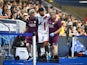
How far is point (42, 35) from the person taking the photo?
8.64m

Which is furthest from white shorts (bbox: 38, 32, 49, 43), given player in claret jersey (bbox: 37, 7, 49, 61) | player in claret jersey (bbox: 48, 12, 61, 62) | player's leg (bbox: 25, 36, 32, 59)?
player's leg (bbox: 25, 36, 32, 59)

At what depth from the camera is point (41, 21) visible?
343 inches

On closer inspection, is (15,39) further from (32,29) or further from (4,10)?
(4,10)

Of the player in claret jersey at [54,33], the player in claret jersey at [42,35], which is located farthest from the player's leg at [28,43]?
the player in claret jersey at [54,33]

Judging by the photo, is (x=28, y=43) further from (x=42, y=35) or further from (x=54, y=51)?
(x=54, y=51)

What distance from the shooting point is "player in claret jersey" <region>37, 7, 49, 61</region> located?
340 inches

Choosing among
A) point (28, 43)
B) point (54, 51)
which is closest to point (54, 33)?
point (54, 51)

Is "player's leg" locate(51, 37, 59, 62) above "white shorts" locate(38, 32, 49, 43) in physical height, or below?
below

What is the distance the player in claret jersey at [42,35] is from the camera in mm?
8648

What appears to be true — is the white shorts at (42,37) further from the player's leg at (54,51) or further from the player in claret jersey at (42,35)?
the player's leg at (54,51)

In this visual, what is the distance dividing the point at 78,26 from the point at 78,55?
3.59m

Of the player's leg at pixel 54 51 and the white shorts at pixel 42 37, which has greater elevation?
the white shorts at pixel 42 37

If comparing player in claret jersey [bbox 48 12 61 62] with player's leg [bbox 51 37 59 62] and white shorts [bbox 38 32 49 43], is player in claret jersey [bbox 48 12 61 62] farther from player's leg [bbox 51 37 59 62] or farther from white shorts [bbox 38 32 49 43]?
white shorts [bbox 38 32 49 43]

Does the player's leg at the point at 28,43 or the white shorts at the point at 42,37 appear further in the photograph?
the white shorts at the point at 42,37
